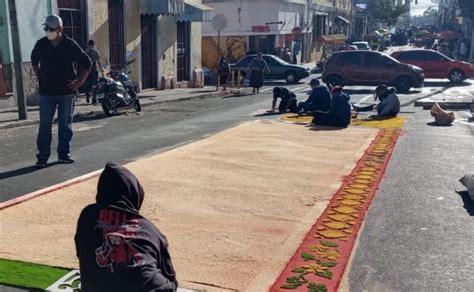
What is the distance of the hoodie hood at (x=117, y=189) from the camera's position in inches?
112

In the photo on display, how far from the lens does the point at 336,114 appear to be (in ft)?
42.3

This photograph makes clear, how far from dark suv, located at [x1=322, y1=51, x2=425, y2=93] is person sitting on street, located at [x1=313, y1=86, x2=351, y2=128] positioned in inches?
459

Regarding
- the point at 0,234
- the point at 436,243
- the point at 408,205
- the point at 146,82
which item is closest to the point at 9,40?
the point at 146,82

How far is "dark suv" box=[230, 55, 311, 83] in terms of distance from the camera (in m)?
29.1

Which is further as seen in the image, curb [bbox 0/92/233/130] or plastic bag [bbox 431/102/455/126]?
plastic bag [bbox 431/102/455/126]

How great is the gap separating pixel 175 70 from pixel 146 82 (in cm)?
246

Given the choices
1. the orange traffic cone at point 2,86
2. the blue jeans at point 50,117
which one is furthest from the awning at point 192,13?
the blue jeans at point 50,117

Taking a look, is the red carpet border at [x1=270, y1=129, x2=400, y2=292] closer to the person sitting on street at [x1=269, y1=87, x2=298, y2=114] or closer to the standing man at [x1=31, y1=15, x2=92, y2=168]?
the standing man at [x1=31, y1=15, x2=92, y2=168]

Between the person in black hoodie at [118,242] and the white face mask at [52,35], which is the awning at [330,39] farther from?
the person in black hoodie at [118,242]

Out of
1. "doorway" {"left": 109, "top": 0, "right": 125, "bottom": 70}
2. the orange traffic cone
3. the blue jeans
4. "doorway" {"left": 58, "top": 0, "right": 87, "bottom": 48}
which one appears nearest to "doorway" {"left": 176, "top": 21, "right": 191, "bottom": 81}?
"doorway" {"left": 109, "top": 0, "right": 125, "bottom": 70}

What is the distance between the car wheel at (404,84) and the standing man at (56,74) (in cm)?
1867

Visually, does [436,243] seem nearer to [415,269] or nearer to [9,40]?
[415,269]

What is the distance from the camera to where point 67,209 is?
6008mm

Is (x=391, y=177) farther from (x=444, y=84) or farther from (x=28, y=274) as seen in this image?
(x=444, y=84)
